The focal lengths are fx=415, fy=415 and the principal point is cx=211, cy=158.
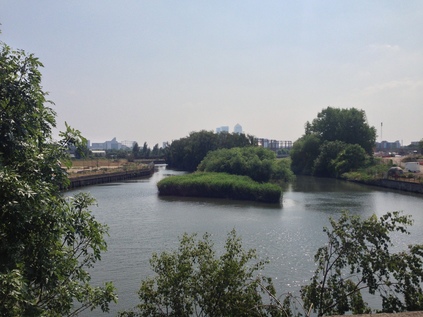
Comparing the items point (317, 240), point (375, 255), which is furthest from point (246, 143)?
point (375, 255)

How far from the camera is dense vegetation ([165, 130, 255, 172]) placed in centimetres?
8682

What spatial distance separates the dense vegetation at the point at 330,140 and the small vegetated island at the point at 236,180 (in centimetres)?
2167

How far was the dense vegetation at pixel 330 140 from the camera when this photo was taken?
243ft

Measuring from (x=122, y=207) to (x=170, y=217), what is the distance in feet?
25.4

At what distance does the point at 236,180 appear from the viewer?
139 feet

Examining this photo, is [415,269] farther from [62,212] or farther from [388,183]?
[388,183]

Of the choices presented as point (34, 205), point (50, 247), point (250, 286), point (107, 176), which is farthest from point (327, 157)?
point (34, 205)

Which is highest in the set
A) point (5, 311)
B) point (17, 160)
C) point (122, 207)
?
point (17, 160)

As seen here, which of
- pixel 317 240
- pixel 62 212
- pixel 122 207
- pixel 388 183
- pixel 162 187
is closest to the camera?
pixel 62 212

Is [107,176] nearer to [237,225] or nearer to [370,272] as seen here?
[237,225]

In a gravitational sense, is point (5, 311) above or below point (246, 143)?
below

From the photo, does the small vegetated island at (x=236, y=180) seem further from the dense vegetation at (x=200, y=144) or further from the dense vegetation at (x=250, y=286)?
the dense vegetation at (x=200, y=144)

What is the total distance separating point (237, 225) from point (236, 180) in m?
15.6

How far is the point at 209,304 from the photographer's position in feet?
28.5
